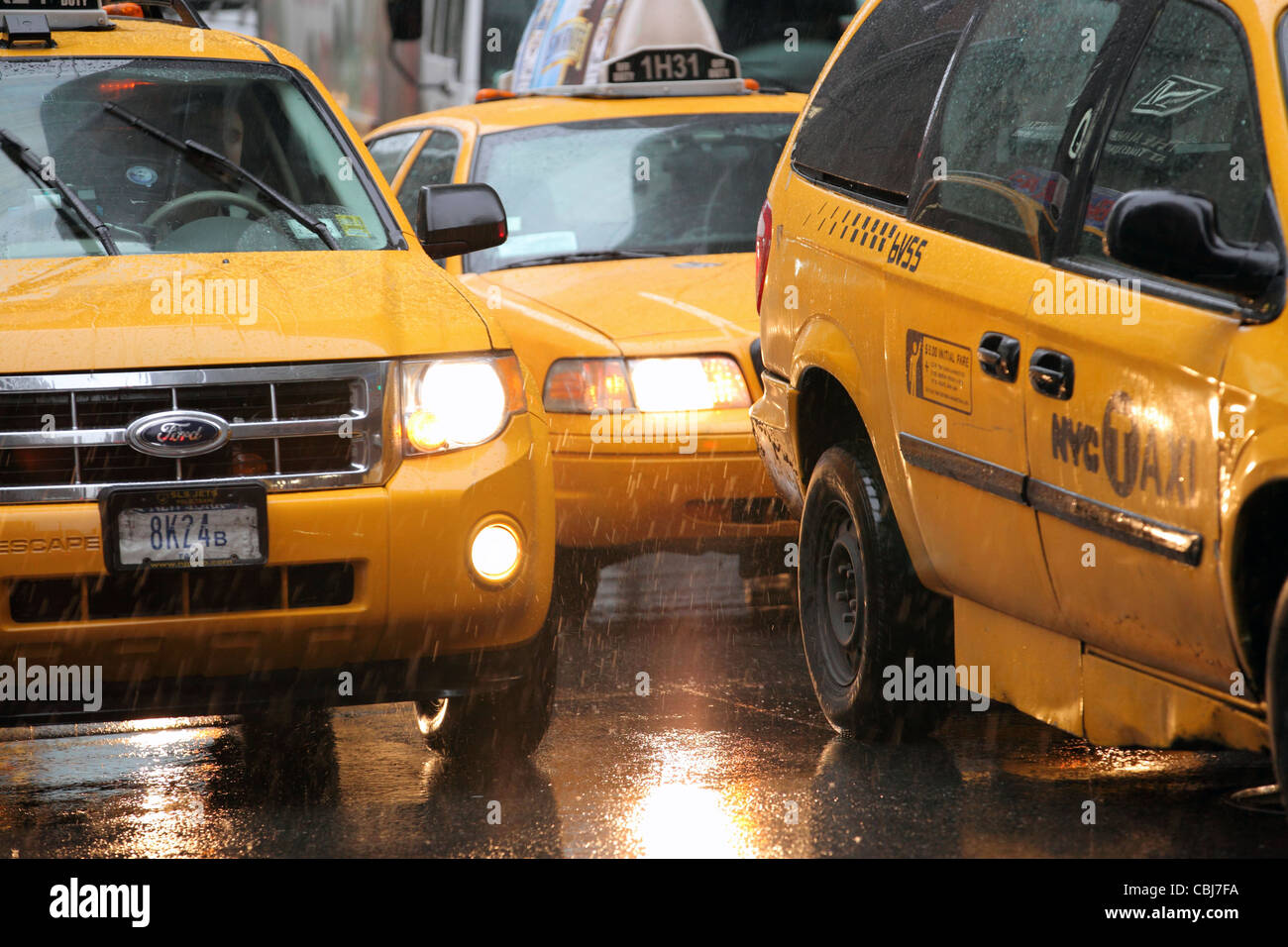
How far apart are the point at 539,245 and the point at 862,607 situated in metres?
3.28

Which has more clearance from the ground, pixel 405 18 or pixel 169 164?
pixel 169 164

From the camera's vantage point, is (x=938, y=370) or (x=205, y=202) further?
(x=205, y=202)

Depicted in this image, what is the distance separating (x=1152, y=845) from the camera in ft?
14.1

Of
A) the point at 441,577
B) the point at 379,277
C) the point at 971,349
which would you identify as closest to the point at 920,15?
the point at 971,349

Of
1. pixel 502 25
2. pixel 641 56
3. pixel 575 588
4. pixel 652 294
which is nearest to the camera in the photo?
pixel 652 294

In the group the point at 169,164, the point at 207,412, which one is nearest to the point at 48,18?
the point at 169,164

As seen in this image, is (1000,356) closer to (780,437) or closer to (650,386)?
(780,437)

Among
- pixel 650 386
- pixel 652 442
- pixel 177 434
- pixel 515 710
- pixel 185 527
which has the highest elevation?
pixel 177 434

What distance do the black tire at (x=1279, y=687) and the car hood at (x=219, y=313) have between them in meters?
2.22

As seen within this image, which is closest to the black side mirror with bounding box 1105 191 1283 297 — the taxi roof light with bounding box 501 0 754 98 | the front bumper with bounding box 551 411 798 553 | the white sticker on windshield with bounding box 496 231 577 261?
the front bumper with bounding box 551 411 798 553

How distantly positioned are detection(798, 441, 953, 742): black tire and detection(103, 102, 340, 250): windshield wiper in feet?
5.38

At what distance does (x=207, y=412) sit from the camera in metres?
4.64

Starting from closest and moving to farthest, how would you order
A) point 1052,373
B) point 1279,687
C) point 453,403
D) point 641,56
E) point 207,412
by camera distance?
point 1279,687, point 1052,373, point 207,412, point 453,403, point 641,56
